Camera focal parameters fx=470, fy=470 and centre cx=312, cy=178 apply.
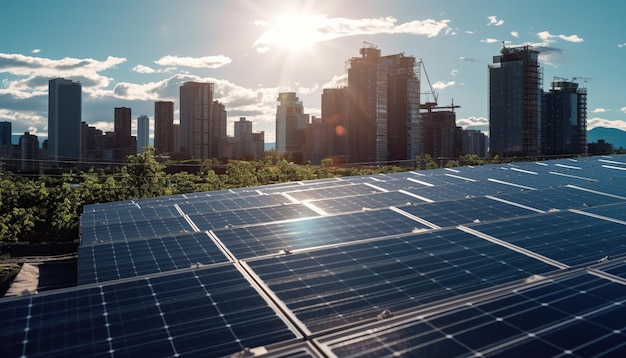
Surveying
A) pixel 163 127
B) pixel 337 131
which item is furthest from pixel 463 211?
pixel 163 127

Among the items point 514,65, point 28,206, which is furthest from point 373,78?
point 28,206

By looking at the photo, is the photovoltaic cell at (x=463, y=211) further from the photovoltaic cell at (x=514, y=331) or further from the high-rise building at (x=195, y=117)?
the high-rise building at (x=195, y=117)

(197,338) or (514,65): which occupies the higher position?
(514,65)

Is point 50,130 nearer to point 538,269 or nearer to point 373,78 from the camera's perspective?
point 373,78

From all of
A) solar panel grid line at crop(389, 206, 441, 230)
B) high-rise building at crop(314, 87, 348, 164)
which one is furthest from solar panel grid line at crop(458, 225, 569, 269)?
high-rise building at crop(314, 87, 348, 164)

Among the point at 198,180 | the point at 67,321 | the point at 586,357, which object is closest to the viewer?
the point at 586,357

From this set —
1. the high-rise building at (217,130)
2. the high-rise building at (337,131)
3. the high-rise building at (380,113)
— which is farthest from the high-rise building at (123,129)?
the high-rise building at (380,113)
